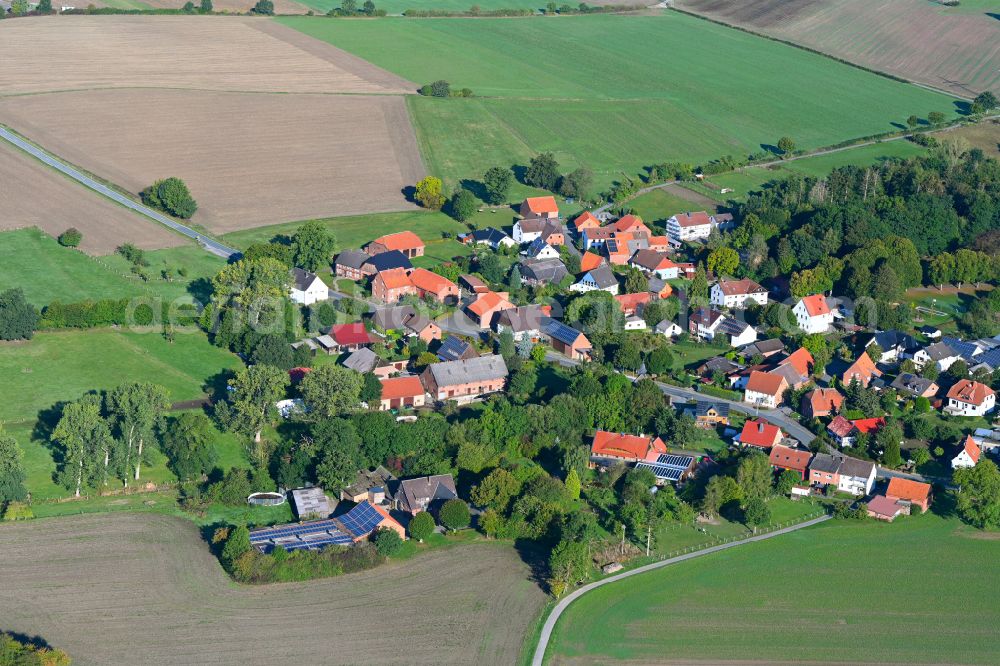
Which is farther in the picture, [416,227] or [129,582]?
[416,227]

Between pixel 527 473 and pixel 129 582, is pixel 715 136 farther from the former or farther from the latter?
pixel 129 582

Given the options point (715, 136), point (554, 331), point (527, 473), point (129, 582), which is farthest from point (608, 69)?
point (129, 582)

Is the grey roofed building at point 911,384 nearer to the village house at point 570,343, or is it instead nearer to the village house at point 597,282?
the village house at point 570,343

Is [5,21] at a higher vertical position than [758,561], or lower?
higher

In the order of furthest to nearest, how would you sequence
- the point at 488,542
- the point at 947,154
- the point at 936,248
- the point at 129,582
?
the point at 947,154
the point at 936,248
the point at 488,542
the point at 129,582

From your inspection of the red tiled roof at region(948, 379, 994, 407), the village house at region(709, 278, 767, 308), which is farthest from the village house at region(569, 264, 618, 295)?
the red tiled roof at region(948, 379, 994, 407)

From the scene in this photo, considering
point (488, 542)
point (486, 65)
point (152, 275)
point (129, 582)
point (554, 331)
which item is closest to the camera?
point (129, 582)

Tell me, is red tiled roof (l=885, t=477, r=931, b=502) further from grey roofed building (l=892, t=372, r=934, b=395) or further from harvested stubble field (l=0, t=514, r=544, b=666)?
harvested stubble field (l=0, t=514, r=544, b=666)
